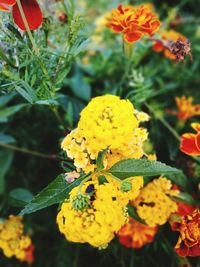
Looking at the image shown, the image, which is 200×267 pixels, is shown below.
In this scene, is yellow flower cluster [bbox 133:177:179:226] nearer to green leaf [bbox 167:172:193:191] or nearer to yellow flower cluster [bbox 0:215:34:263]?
green leaf [bbox 167:172:193:191]

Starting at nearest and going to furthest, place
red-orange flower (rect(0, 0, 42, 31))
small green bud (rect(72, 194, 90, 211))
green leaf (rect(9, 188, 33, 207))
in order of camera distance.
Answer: small green bud (rect(72, 194, 90, 211))
red-orange flower (rect(0, 0, 42, 31))
green leaf (rect(9, 188, 33, 207))

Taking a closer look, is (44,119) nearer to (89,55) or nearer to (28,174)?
(28,174)

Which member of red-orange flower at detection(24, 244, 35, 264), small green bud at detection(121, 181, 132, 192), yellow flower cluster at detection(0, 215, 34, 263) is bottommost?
red-orange flower at detection(24, 244, 35, 264)

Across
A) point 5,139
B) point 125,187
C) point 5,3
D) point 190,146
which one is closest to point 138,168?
point 125,187

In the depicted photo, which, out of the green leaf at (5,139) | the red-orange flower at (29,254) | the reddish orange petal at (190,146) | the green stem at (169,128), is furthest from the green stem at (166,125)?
the red-orange flower at (29,254)

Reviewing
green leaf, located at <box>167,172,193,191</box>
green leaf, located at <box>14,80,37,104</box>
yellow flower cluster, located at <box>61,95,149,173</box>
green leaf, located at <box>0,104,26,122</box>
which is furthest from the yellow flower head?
green leaf, located at <box>0,104,26,122</box>

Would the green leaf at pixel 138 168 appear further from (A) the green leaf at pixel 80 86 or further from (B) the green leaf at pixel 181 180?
(A) the green leaf at pixel 80 86

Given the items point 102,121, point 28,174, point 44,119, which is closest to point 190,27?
point 44,119
